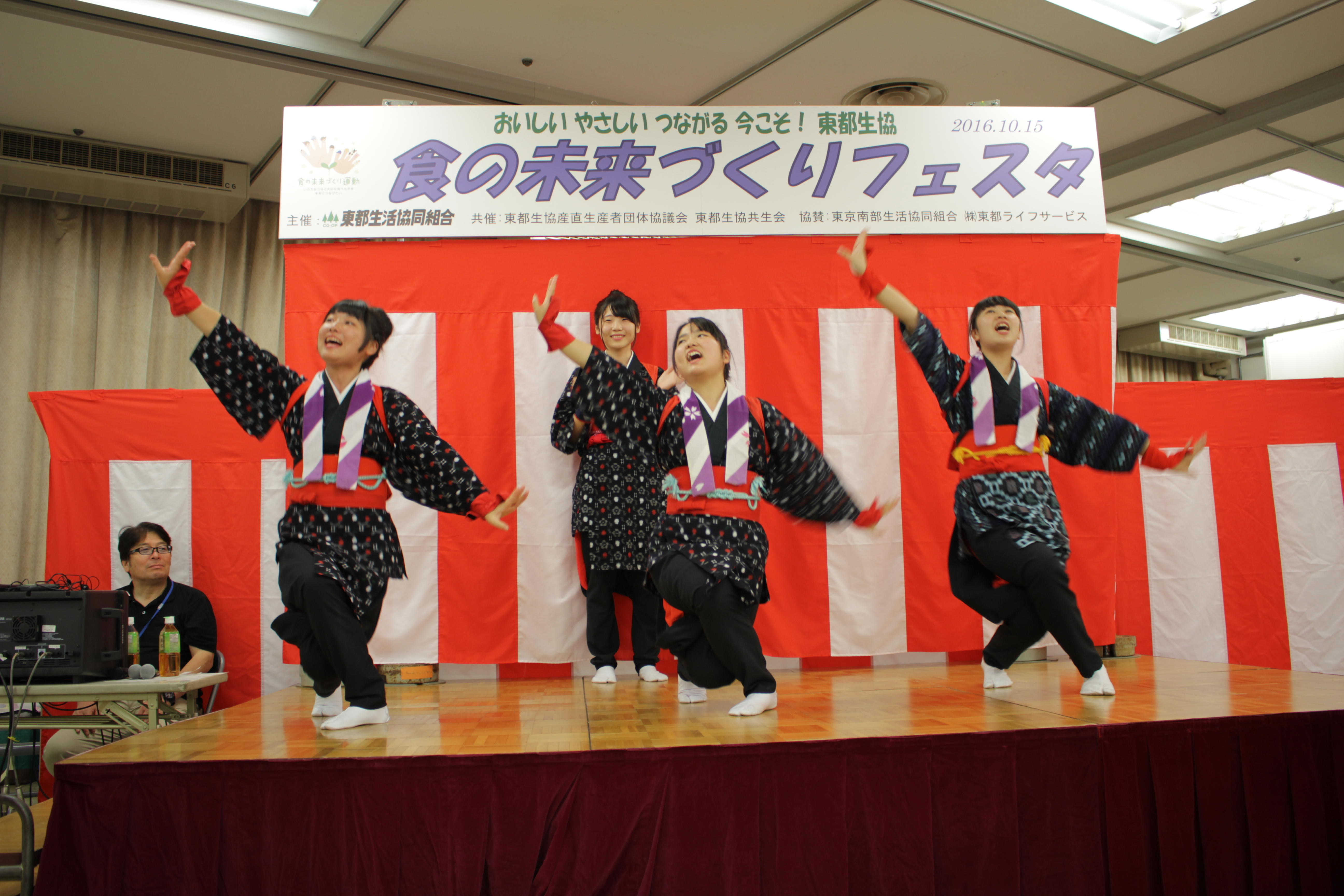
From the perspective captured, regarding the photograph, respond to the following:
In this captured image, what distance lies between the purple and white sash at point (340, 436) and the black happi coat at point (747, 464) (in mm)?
675

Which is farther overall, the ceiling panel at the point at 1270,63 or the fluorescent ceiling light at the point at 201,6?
the ceiling panel at the point at 1270,63

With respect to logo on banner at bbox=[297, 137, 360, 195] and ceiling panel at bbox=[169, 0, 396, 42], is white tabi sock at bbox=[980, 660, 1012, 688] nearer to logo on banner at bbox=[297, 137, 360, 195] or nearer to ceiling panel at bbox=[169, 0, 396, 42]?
logo on banner at bbox=[297, 137, 360, 195]

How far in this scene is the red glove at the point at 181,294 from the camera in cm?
262

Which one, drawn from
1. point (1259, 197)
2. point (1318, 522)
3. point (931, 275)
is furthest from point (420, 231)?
point (1259, 197)

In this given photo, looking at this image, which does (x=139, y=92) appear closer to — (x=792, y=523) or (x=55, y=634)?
(x=55, y=634)

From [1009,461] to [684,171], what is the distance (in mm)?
1811

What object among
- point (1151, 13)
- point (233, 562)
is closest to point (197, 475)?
point (233, 562)

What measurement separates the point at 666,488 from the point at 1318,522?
3.91 m

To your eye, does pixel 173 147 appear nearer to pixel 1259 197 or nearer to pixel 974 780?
pixel 974 780

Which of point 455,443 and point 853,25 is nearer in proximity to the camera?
point 455,443

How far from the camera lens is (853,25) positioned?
4.30m

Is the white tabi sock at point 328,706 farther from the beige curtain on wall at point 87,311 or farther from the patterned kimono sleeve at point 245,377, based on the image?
the beige curtain on wall at point 87,311

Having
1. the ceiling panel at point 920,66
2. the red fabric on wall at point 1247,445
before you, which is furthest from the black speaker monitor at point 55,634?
the red fabric on wall at point 1247,445

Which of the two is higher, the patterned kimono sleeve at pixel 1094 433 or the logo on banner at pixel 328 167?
the logo on banner at pixel 328 167
